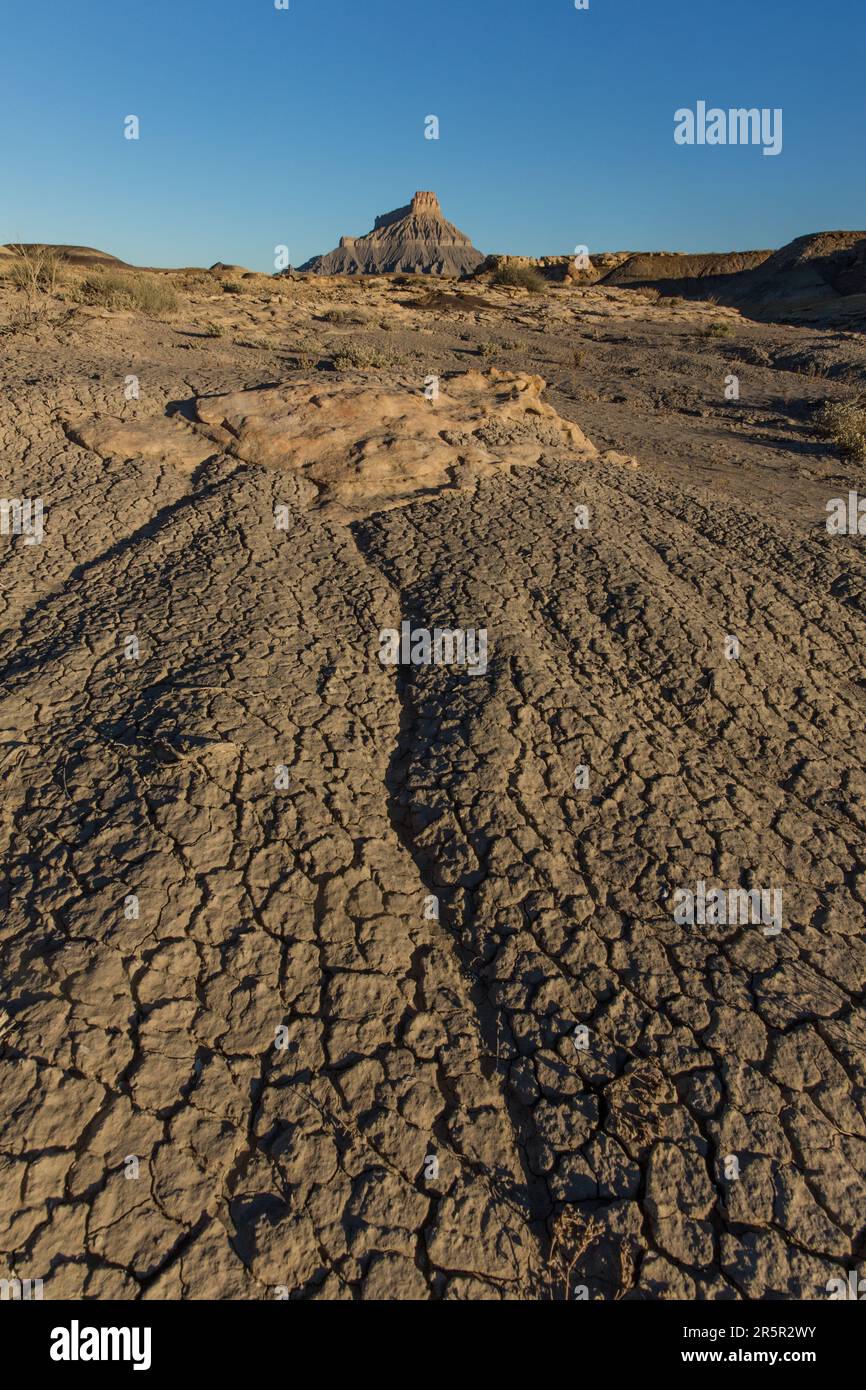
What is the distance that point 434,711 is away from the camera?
290 cm

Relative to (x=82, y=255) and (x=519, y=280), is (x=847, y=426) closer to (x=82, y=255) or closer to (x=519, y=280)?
(x=519, y=280)

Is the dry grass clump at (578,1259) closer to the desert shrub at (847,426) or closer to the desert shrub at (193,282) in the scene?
the desert shrub at (847,426)

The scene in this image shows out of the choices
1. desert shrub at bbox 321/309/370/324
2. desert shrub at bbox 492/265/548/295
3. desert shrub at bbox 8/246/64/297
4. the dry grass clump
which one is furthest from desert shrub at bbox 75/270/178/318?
desert shrub at bbox 492/265/548/295

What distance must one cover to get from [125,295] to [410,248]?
8091 cm

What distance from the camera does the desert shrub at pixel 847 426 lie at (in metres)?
7.36

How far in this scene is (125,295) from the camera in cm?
957

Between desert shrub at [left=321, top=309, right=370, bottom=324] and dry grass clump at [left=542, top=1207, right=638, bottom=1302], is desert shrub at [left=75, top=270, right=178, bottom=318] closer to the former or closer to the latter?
desert shrub at [left=321, top=309, right=370, bottom=324]

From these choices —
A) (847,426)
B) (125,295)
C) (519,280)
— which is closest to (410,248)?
(519,280)

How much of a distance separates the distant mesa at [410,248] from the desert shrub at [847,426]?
7679 centimetres

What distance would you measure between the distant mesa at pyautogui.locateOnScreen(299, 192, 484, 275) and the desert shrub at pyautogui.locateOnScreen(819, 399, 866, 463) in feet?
252

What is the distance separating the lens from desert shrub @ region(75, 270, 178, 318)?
9078 mm

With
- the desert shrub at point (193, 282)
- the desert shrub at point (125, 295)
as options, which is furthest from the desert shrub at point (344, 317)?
the desert shrub at point (125, 295)
